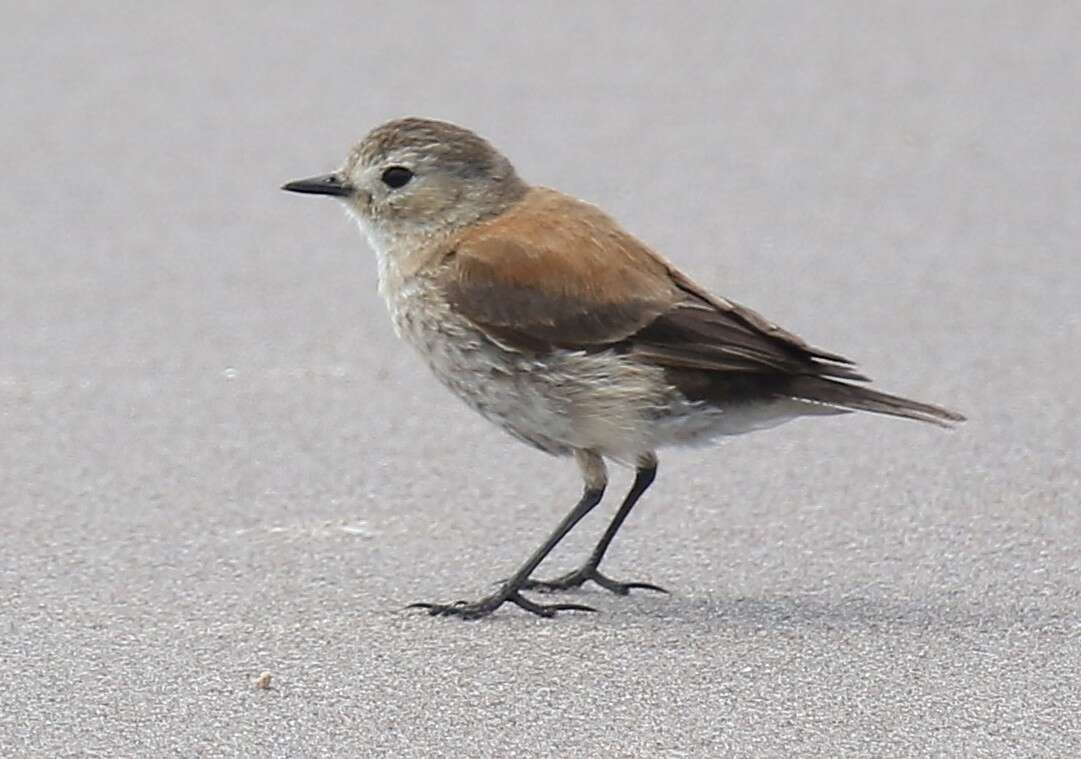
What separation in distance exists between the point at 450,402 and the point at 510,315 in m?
2.09

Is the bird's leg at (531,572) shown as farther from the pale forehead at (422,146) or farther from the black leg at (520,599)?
the pale forehead at (422,146)

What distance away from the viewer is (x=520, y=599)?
23.6ft

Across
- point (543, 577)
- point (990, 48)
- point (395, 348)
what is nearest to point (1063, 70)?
point (990, 48)

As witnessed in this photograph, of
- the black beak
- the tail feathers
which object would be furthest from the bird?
the black beak

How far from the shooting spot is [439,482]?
846 cm

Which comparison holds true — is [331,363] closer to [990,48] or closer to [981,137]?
[981,137]

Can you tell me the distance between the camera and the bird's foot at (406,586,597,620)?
709 cm

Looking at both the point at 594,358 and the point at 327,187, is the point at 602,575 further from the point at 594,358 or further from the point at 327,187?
the point at 327,187

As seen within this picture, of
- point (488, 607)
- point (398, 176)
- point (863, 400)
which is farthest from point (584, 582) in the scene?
point (398, 176)

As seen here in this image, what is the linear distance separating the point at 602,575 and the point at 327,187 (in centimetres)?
142

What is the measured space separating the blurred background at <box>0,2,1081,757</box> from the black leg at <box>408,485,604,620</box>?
63 mm

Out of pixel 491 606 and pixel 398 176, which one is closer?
pixel 491 606

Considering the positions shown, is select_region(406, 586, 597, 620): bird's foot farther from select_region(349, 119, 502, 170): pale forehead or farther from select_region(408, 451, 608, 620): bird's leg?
select_region(349, 119, 502, 170): pale forehead

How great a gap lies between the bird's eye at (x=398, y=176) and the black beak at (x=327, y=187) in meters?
0.14
